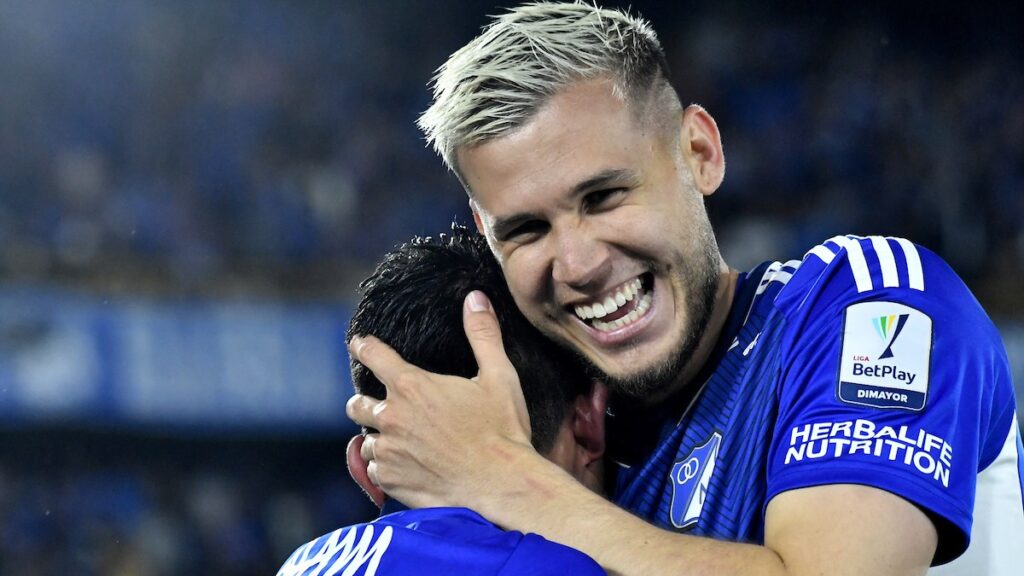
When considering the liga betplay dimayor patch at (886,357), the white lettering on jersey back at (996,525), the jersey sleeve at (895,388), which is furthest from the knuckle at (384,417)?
the white lettering on jersey back at (996,525)

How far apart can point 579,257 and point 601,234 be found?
0.21 feet

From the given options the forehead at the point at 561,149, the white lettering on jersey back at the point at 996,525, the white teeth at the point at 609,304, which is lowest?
the white lettering on jersey back at the point at 996,525

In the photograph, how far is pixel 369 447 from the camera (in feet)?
7.80

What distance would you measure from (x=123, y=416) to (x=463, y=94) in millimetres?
4925

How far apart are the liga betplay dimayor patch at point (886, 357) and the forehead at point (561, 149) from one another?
584mm

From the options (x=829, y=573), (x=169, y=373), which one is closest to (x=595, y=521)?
(x=829, y=573)

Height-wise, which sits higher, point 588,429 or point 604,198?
point 604,198

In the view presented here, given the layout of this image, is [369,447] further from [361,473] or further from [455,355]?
[455,355]

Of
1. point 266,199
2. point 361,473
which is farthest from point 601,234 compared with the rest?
point 266,199

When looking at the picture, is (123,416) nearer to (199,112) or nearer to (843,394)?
(199,112)

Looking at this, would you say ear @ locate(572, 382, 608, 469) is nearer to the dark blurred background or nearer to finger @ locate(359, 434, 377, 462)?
finger @ locate(359, 434, 377, 462)

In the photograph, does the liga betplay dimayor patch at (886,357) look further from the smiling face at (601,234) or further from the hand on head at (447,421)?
the hand on head at (447,421)

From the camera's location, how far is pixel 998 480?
7.61ft

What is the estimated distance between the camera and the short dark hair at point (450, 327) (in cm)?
227
